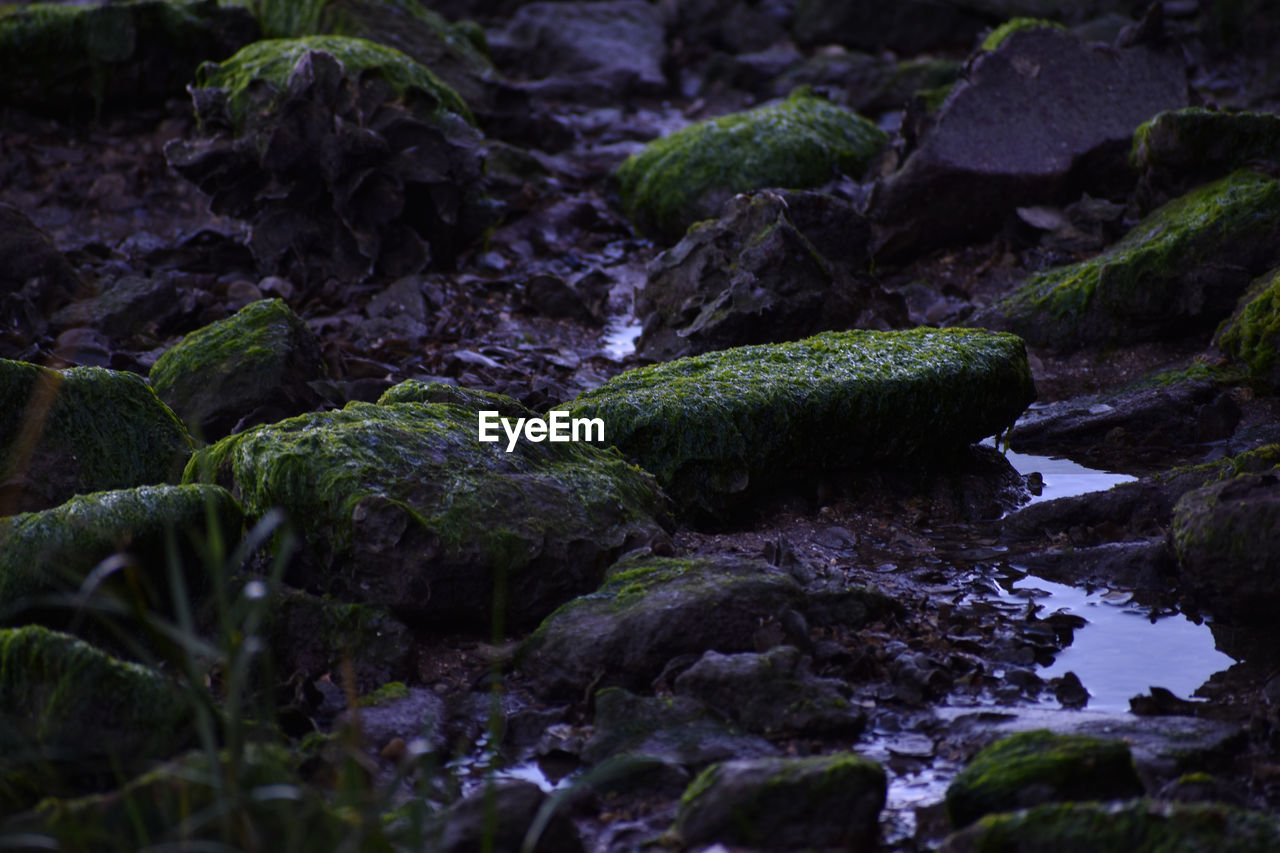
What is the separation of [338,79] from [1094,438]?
4.81 metres

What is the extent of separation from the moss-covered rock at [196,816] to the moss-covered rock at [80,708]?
1.29 feet

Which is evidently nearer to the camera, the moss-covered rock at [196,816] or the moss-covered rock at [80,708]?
the moss-covered rock at [196,816]

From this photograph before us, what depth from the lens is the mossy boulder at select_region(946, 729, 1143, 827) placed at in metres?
2.79

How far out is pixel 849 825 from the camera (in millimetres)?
2768

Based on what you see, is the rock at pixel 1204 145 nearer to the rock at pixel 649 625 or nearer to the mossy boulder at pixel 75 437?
the rock at pixel 649 625

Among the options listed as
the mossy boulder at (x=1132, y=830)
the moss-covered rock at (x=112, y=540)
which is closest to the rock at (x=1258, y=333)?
the mossy boulder at (x=1132, y=830)

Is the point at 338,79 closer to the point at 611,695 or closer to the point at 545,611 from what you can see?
the point at 545,611

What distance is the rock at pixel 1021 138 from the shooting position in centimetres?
824

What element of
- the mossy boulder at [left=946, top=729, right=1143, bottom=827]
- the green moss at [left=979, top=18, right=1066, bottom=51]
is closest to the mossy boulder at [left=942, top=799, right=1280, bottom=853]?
the mossy boulder at [left=946, top=729, right=1143, bottom=827]

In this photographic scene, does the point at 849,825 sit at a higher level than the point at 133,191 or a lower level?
lower

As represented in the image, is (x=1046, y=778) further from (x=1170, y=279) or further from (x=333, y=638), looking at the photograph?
(x=1170, y=279)

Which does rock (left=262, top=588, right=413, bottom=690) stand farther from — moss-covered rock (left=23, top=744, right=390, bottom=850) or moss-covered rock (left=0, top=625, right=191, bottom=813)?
moss-covered rock (left=23, top=744, right=390, bottom=850)

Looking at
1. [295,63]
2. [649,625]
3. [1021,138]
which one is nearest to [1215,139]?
[1021,138]

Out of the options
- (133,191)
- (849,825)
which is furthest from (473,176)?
(849,825)
